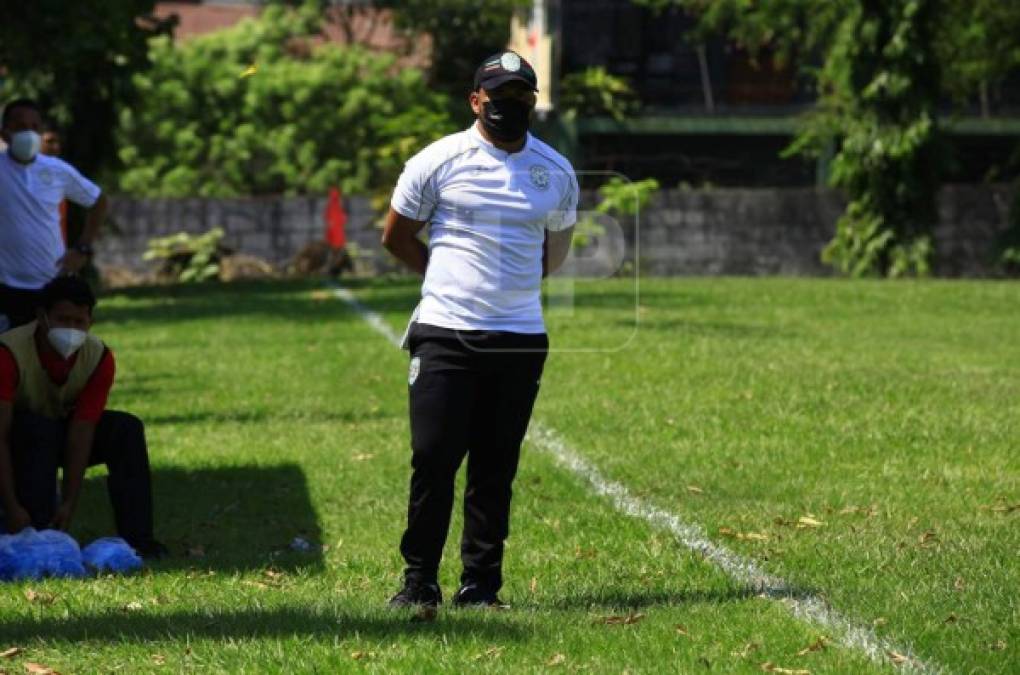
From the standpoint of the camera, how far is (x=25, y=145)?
13.7m

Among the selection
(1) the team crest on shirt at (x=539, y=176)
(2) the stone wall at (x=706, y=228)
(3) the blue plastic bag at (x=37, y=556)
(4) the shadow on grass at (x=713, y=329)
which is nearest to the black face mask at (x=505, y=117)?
(1) the team crest on shirt at (x=539, y=176)

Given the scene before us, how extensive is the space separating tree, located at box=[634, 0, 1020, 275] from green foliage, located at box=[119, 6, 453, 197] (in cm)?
1264

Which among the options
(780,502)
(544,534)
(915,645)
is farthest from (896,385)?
(915,645)

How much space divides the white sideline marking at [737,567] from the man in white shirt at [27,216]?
10.3 feet

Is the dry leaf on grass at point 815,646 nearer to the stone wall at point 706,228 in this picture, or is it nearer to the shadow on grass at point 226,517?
the shadow on grass at point 226,517

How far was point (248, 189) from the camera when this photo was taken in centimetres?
5409

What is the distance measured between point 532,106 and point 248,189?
1806 inches

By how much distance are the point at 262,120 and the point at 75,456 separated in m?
44.2

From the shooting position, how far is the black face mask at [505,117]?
8.60 metres

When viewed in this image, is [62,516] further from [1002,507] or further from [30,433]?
[1002,507]

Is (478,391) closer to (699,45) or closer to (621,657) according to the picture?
(621,657)

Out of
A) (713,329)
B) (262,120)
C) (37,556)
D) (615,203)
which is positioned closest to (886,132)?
(615,203)

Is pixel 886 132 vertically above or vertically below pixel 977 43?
below

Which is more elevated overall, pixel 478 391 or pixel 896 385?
pixel 478 391
